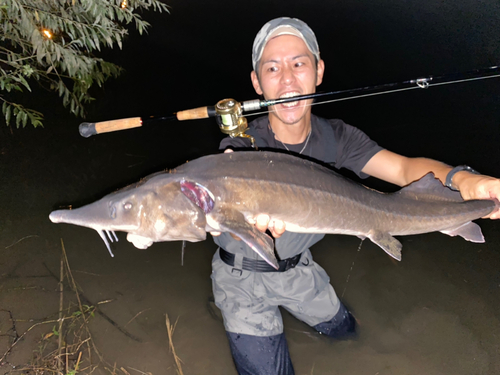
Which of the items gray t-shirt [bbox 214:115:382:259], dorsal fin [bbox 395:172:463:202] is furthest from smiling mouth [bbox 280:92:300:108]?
dorsal fin [bbox 395:172:463:202]

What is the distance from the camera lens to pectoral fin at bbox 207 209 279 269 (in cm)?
171

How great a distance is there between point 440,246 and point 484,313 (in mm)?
896

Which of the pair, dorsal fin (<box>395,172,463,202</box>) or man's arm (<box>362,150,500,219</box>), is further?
dorsal fin (<box>395,172,463,202</box>)

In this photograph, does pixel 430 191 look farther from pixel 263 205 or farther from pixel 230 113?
pixel 230 113

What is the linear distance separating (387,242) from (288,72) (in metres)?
1.53

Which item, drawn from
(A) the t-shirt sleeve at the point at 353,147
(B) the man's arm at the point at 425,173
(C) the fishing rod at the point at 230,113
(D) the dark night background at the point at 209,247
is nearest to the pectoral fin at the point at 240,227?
(C) the fishing rod at the point at 230,113

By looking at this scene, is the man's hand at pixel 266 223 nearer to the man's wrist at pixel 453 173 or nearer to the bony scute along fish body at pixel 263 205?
the bony scute along fish body at pixel 263 205

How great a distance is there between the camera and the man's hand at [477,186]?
197 cm

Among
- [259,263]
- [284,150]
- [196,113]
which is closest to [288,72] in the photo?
[284,150]

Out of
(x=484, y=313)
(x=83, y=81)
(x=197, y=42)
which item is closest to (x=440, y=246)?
(x=484, y=313)

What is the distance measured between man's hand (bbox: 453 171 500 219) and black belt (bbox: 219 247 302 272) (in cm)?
138

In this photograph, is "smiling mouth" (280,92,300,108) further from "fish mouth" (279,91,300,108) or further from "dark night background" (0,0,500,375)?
"dark night background" (0,0,500,375)

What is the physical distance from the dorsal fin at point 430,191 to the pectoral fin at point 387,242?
32cm

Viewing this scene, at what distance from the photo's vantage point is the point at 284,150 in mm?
2592
